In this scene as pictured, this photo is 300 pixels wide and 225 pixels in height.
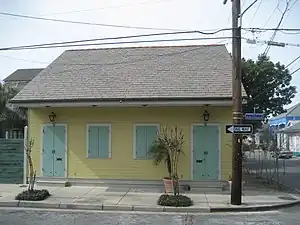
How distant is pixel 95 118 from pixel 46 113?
217 centimetres

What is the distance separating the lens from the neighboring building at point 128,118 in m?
16.2

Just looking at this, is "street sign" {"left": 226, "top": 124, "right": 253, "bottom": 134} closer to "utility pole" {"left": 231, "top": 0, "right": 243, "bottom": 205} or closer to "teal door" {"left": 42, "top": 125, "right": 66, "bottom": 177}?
"utility pole" {"left": 231, "top": 0, "right": 243, "bottom": 205}

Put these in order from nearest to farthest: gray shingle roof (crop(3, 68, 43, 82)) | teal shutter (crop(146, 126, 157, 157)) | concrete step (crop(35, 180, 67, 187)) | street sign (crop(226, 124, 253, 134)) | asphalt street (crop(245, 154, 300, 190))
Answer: street sign (crop(226, 124, 253, 134))
teal shutter (crop(146, 126, 157, 157))
concrete step (crop(35, 180, 67, 187))
asphalt street (crop(245, 154, 300, 190))
gray shingle roof (crop(3, 68, 43, 82))

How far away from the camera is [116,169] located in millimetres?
16828

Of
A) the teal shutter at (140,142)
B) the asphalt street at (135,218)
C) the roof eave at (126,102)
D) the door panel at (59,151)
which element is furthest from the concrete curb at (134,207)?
the roof eave at (126,102)

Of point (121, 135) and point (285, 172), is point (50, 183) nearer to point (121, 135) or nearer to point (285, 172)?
point (121, 135)

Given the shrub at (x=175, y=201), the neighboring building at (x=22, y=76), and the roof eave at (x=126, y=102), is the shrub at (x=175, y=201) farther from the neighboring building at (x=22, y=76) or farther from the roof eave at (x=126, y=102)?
the neighboring building at (x=22, y=76)

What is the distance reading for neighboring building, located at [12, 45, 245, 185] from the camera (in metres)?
16.2

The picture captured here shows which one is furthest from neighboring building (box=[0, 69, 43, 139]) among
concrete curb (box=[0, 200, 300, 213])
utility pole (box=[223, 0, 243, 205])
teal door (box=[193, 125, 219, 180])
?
utility pole (box=[223, 0, 243, 205])

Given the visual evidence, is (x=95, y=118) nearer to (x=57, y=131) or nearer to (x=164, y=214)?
(x=57, y=131)

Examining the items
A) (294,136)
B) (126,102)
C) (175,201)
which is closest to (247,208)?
(175,201)

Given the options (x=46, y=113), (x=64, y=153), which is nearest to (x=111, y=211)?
(x=64, y=153)

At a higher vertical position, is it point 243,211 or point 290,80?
point 290,80

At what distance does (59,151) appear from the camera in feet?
56.7
